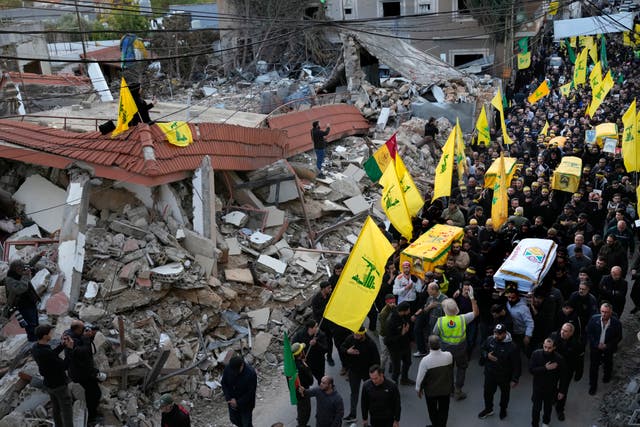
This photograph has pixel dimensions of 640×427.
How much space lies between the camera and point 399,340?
848cm

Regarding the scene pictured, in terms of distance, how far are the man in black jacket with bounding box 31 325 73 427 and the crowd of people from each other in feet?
8.86

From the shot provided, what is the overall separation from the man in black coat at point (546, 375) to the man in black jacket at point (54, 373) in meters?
5.41

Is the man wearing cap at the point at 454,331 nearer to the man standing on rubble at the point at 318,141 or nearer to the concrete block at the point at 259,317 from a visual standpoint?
the concrete block at the point at 259,317

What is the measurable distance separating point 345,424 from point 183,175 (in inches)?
216

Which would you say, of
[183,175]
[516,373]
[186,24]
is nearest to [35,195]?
[183,175]

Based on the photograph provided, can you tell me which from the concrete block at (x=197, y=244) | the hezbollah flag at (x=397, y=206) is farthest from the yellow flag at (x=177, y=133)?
the hezbollah flag at (x=397, y=206)

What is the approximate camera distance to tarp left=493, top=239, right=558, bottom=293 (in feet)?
29.3

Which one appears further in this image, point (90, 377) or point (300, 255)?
point (300, 255)

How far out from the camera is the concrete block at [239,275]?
429 inches

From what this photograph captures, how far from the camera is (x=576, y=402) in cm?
830

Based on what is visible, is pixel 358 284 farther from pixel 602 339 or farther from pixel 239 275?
pixel 239 275

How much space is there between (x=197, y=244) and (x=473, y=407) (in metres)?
5.21


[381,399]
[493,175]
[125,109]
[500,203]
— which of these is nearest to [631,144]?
[493,175]

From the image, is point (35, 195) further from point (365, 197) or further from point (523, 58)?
point (523, 58)
